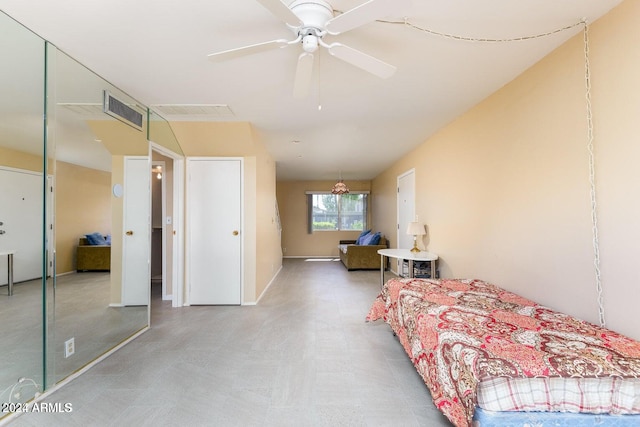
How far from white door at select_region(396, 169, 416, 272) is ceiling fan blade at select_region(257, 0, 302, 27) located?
4.08 m

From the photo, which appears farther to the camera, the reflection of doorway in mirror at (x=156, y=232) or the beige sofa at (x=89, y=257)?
the reflection of doorway in mirror at (x=156, y=232)

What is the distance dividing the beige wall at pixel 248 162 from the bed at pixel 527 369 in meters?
2.69

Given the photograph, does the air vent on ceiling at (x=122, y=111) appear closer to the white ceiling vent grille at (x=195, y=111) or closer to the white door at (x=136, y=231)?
the white ceiling vent grille at (x=195, y=111)

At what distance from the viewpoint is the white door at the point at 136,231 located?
2855mm

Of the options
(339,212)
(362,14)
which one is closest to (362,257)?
(339,212)

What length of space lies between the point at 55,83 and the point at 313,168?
5.28 m

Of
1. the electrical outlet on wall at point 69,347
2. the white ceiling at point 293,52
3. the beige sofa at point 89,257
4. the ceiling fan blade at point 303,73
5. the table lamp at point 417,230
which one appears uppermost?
the white ceiling at point 293,52

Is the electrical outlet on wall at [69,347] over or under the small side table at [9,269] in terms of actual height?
under

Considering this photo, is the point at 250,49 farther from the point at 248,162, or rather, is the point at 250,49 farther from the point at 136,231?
the point at 248,162

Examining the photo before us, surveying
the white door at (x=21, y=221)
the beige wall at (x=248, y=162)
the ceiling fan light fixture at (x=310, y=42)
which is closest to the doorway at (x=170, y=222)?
the beige wall at (x=248, y=162)

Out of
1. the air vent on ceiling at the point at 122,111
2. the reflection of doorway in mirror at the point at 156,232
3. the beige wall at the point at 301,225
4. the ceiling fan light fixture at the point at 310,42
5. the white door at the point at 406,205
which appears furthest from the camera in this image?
the beige wall at the point at 301,225

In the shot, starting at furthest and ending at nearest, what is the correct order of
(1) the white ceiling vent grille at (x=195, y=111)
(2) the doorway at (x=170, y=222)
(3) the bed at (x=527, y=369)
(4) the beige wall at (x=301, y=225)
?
1. (4) the beige wall at (x=301, y=225)
2. (2) the doorway at (x=170, y=222)
3. (1) the white ceiling vent grille at (x=195, y=111)
4. (3) the bed at (x=527, y=369)

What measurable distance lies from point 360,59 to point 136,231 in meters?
2.74

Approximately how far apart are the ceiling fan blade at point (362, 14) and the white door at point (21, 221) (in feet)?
7.00
